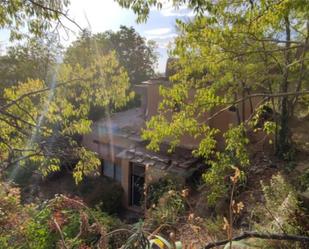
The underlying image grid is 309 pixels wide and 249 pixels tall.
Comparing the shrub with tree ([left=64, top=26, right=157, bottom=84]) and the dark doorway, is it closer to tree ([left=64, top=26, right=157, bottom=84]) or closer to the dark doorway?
the dark doorway

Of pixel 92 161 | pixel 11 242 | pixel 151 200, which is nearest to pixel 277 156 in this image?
pixel 151 200

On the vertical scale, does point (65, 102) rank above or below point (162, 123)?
above

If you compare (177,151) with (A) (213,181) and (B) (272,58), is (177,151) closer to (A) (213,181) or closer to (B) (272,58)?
(B) (272,58)

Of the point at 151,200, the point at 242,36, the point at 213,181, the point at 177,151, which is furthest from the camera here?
the point at 177,151

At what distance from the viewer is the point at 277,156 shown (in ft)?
41.0

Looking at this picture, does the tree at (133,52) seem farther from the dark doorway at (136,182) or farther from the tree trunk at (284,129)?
the tree trunk at (284,129)

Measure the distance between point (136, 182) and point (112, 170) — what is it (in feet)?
6.10

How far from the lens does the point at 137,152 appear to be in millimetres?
14297

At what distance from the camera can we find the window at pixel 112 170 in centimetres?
1580

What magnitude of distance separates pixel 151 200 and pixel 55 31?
8.46m

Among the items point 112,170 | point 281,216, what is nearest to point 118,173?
point 112,170

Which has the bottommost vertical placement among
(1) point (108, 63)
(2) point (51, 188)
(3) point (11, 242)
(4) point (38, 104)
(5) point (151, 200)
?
(2) point (51, 188)

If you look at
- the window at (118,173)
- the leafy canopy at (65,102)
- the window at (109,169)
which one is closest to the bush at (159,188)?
the window at (118,173)

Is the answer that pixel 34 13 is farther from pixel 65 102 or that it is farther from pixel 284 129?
pixel 284 129
